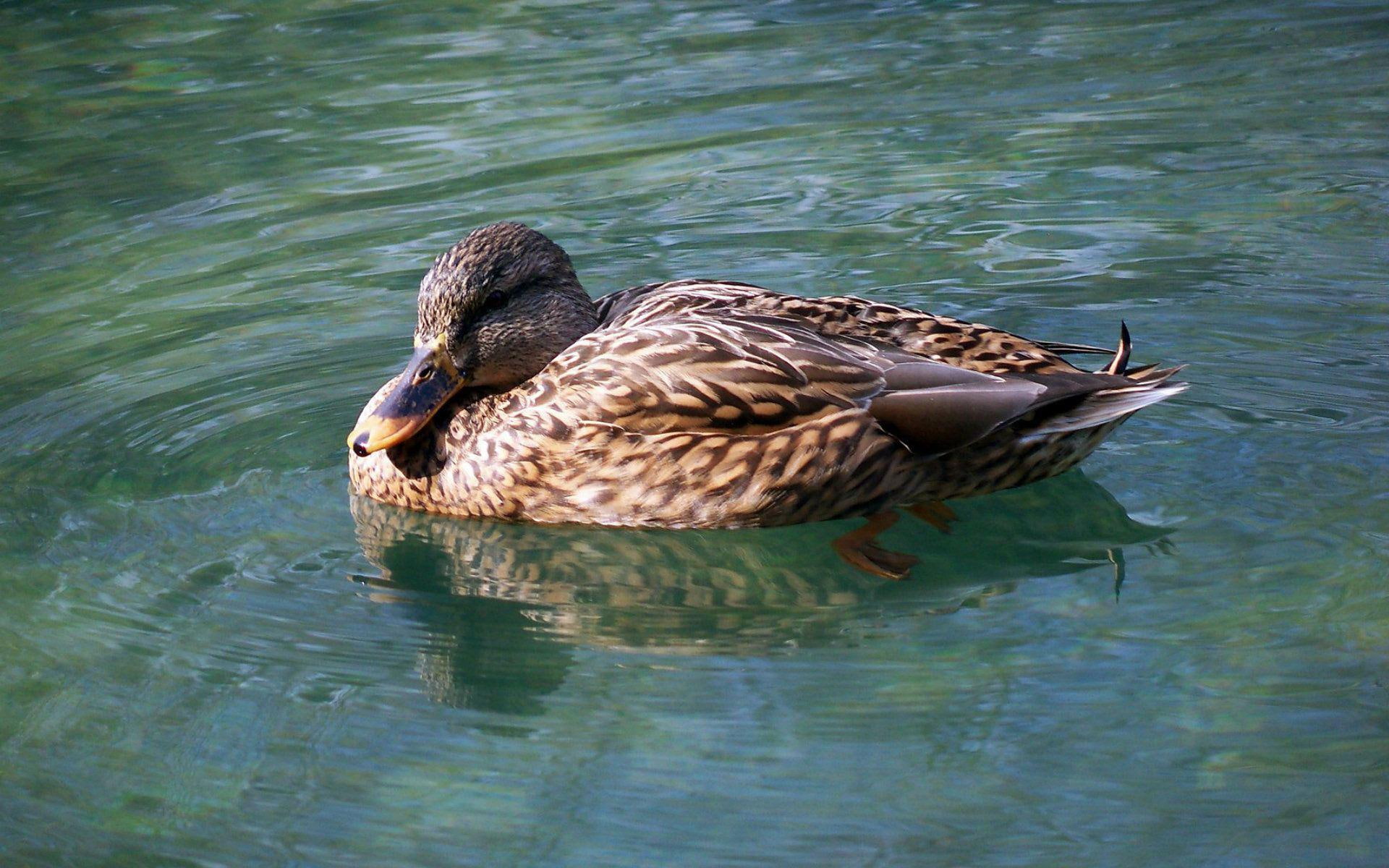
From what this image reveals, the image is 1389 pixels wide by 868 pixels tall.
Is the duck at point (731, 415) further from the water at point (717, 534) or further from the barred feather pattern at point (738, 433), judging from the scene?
the water at point (717, 534)

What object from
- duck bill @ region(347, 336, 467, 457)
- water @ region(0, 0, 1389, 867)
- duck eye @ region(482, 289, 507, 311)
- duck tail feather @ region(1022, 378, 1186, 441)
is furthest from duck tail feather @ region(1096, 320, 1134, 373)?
duck bill @ region(347, 336, 467, 457)

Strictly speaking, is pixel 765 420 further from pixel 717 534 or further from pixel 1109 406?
pixel 1109 406

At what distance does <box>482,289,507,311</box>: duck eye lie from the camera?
21.0 feet

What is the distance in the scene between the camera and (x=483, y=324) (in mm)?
6398

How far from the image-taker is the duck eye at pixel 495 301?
21.0ft

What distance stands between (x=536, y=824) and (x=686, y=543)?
1798 mm

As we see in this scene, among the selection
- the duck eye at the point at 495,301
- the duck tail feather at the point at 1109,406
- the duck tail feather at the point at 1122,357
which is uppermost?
the duck eye at the point at 495,301

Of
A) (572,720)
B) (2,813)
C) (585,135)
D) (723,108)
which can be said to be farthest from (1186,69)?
(2,813)

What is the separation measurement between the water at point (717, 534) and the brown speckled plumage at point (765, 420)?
0.51 feet

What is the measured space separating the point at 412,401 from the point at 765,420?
1.32m

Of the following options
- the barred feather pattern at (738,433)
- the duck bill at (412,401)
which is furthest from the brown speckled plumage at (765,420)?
the duck bill at (412,401)

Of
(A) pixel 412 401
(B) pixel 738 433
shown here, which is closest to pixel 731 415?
(B) pixel 738 433

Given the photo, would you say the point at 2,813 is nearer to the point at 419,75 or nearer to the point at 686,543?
the point at 686,543

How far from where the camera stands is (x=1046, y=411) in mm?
6023
